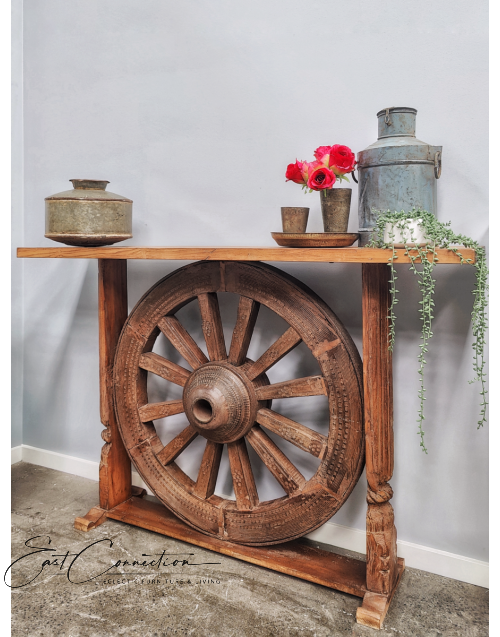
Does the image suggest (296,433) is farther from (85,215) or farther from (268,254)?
(85,215)

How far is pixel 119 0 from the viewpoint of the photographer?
88.3 inches

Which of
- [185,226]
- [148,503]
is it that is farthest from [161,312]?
[148,503]

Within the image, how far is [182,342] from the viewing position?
1.97m

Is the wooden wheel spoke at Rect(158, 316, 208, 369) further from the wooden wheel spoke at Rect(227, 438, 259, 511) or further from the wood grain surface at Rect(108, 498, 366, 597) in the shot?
the wood grain surface at Rect(108, 498, 366, 597)

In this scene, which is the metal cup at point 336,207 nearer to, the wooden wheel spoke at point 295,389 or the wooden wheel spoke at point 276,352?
the wooden wheel spoke at point 276,352

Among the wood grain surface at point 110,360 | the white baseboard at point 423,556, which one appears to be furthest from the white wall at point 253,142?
the wood grain surface at point 110,360

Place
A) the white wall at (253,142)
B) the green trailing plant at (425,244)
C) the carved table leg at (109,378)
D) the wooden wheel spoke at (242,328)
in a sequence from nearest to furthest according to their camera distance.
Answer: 1. the green trailing plant at (425,244)
2. the white wall at (253,142)
3. the wooden wheel spoke at (242,328)
4. the carved table leg at (109,378)

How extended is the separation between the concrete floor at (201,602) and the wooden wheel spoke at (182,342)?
689 millimetres

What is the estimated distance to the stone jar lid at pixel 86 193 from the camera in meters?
1.86

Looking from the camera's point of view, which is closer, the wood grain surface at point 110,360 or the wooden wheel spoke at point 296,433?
the wooden wheel spoke at point 296,433

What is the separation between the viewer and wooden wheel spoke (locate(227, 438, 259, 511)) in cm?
188

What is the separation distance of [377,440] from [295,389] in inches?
12.2

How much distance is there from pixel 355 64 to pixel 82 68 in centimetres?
127

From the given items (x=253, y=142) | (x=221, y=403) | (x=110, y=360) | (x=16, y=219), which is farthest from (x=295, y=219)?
(x=16, y=219)
